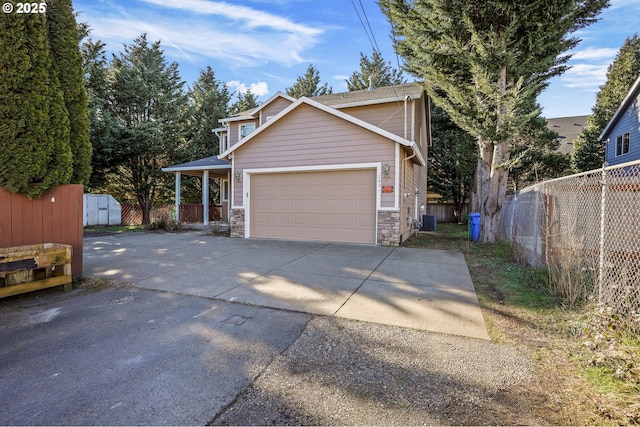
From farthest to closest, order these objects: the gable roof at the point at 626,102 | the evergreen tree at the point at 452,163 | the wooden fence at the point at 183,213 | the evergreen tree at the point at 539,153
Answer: the evergreen tree at the point at 452,163, the evergreen tree at the point at 539,153, the wooden fence at the point at 183,213, the gable roof at the point at 626,102

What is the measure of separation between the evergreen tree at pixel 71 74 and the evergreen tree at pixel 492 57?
935 centimetres

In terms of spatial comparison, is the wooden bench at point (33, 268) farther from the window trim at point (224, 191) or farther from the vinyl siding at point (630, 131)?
the vinyl siding at point (630, 131)

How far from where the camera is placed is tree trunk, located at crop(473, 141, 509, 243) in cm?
1017

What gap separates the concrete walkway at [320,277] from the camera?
3961 millimetres

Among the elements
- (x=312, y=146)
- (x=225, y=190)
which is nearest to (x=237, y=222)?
(x=312, y=146)

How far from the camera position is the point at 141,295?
15.3ft

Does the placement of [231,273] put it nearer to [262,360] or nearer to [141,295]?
[141,295]

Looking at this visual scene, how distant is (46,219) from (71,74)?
2.55m

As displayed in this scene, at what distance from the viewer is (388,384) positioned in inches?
94.3

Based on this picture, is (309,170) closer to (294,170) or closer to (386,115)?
(294,170)

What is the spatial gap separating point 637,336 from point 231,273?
213 inches

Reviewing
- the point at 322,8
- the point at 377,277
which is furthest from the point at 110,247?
the point at 322,8

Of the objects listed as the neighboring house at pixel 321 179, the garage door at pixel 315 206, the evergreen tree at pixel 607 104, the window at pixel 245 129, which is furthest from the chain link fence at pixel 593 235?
the evergreen tree at pixel 607 104
